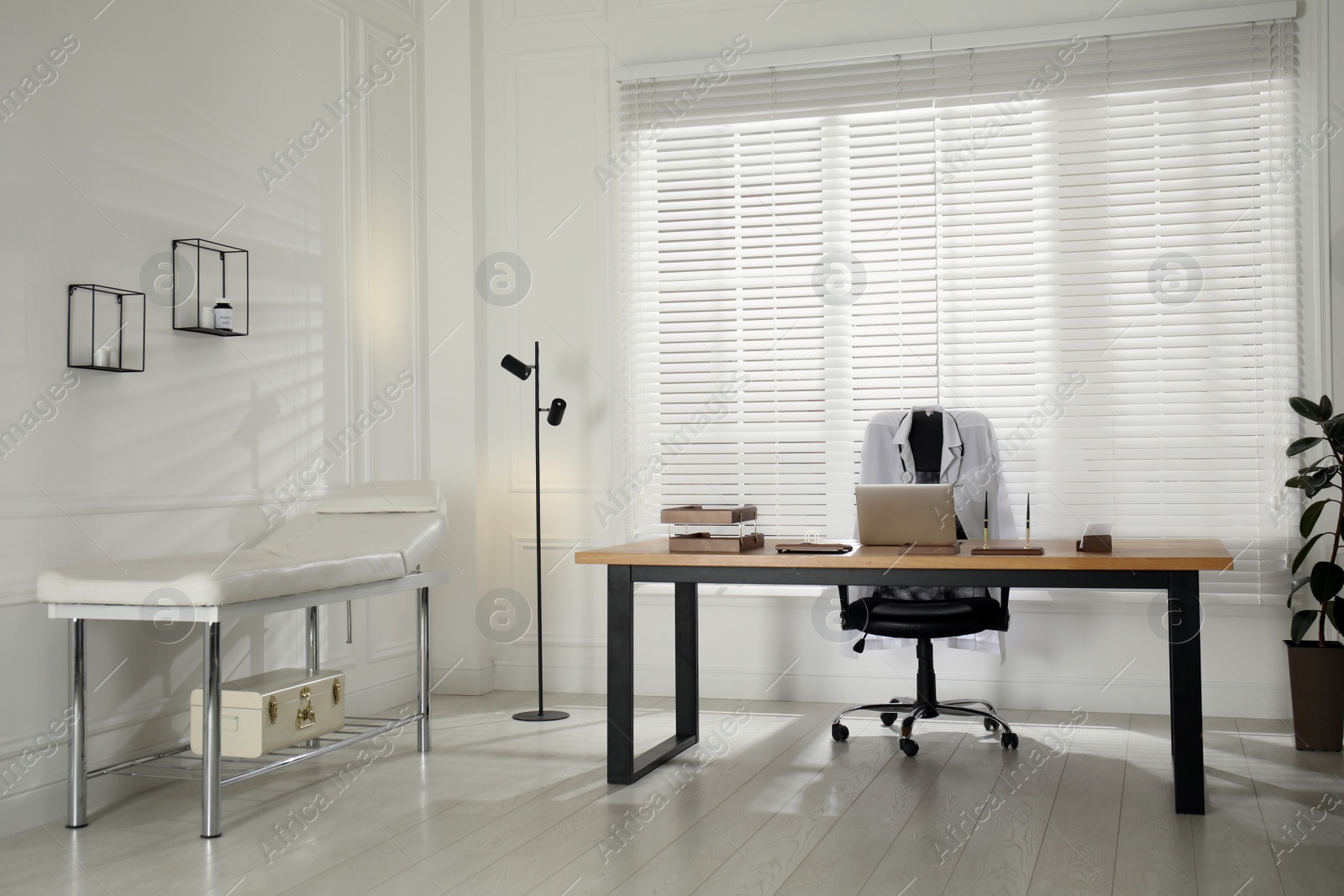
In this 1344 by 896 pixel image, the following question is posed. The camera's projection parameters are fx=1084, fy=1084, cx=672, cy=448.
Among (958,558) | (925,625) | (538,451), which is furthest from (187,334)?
(925,625)

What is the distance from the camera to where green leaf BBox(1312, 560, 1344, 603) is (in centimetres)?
403

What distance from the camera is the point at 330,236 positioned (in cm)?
469

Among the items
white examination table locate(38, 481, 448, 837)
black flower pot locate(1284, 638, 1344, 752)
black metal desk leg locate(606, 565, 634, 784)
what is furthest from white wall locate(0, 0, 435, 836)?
black flower pot locate(1284, 638, 1344, 752)

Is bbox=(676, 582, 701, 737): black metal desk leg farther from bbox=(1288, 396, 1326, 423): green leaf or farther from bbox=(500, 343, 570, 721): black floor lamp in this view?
bbox=(1288, 396, 1326, 423): green leaf

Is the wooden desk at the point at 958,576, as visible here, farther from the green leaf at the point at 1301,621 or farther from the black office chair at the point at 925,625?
the green leaf at the point at 1301,621

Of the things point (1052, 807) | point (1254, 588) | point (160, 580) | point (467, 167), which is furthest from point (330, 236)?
point (1254, 588)

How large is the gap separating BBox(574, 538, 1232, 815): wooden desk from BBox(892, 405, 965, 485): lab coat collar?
0.70 m

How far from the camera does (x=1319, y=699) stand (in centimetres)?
405

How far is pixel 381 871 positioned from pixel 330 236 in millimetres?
2853

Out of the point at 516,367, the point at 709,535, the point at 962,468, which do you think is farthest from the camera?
the point at 516,367

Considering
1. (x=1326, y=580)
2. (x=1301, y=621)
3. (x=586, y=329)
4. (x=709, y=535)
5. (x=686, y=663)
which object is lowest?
(x=686, y=663)

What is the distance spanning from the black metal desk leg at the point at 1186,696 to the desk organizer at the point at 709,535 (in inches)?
50.6

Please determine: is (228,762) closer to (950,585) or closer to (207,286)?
(207,286)

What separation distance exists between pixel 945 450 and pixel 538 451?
1865mm
